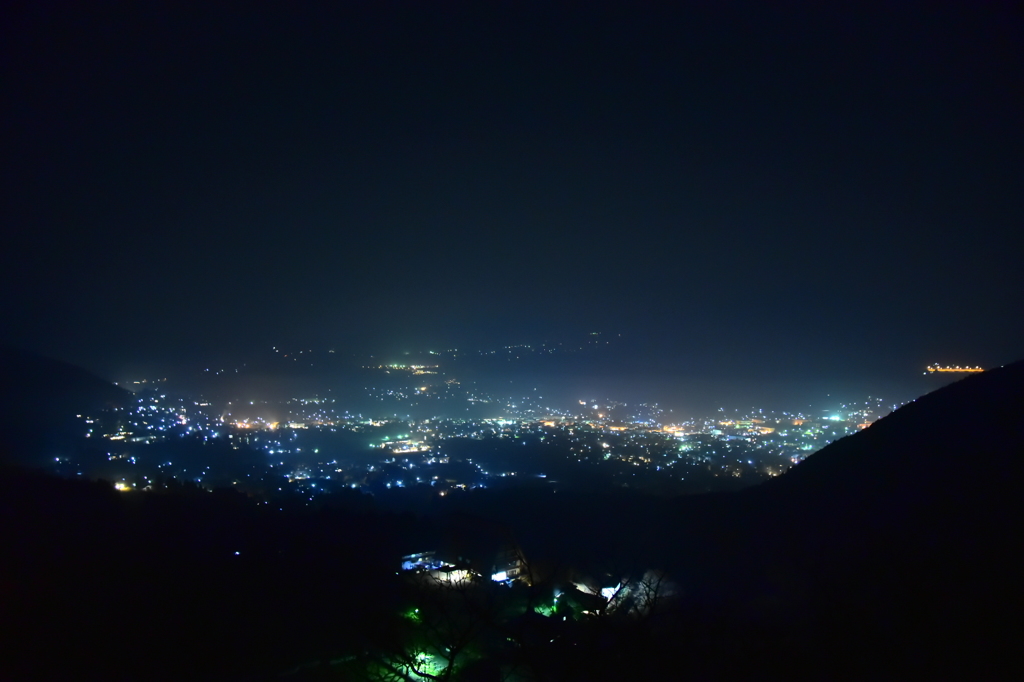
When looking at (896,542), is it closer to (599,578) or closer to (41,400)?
(599,578)

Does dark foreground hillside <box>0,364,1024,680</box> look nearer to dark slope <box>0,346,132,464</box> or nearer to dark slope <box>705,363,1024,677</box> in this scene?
dark slope <box>705,363,1024,677</box>

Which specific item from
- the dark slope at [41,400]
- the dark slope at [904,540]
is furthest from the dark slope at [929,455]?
the dark slope at [41,400]

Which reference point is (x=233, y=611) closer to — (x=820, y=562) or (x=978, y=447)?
(x=820, y=562)

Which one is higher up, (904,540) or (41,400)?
(41,400)

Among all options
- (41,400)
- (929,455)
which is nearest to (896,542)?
(929,455)

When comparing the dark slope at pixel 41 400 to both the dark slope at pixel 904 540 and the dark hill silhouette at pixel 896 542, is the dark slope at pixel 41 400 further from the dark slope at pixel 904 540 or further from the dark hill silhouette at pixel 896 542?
the dark slope at pixel 904 540

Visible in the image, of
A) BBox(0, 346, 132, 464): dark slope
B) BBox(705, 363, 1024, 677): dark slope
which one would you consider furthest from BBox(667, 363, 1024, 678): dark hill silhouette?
BBox(0, 346, 132, 464): dark slope

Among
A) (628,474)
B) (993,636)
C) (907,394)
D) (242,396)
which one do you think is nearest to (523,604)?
(993,636)

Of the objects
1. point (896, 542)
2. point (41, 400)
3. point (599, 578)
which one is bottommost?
point (599, 578)
